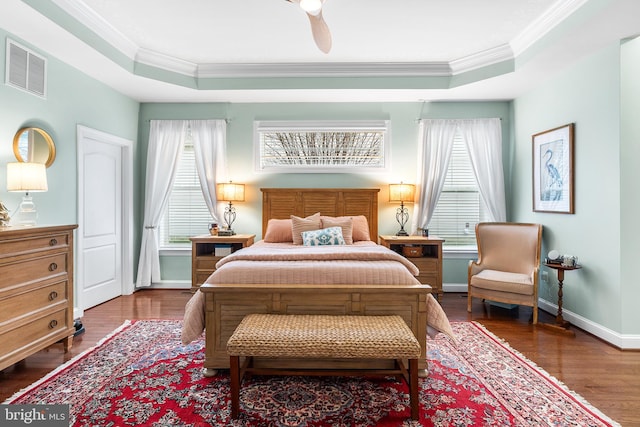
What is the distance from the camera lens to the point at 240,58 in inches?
165

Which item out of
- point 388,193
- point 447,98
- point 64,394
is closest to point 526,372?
point 388,193

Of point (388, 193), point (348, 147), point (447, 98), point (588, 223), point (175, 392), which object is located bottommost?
point (175, 392)

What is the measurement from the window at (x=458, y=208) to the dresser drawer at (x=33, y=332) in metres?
4.45

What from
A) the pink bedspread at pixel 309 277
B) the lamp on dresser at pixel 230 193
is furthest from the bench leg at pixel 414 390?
the lamp on dresser at pixel 230 193

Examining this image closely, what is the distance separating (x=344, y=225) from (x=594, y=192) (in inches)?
101

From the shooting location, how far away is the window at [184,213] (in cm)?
516

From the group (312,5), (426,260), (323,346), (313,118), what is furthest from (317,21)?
(426,260)

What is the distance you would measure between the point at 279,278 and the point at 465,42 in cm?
327

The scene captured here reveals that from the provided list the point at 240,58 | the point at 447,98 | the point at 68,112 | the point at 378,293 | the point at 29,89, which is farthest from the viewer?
the point at 447,98

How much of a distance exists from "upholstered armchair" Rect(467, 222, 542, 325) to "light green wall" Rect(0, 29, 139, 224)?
4578mm

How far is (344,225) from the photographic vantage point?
14.1 ft

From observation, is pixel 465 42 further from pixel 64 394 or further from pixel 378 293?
pixel 64 394

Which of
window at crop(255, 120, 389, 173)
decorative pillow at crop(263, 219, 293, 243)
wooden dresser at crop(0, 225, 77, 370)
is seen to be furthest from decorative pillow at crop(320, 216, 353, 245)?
wooden dresser at crop(0, 225, 77, 370)

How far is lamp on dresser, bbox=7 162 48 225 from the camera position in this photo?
9.16 feet
